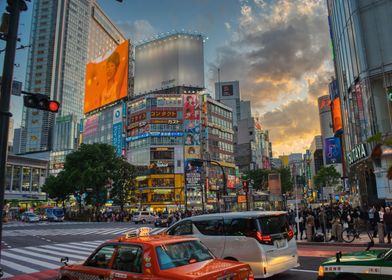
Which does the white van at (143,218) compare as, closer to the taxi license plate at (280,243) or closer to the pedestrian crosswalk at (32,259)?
the pedestrian crosswalk at (32,259)

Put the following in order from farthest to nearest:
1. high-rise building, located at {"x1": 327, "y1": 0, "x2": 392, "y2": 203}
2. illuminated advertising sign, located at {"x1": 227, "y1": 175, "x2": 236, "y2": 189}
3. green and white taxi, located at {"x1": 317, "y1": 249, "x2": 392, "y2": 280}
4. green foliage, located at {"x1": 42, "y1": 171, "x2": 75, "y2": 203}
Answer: illuminated advertising sign, located at {"x1": 227, "y1": 175, "x2": 236, "y2": 189} → green foliage, located at {"x1": 42, "y1": 171, "x2": 75, "y2": 203} → high-rise building, located at {"x1": 327, "y1": 0, "x2": 392, "y2": 203} → green and white taxi, located at {"x1": 317, "y1": 249, "x2": 392, "y2": 280}

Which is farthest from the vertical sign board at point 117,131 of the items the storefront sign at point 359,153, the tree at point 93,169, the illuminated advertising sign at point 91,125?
the storefront sign at point 359,153

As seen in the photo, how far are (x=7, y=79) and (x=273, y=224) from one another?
7.09m

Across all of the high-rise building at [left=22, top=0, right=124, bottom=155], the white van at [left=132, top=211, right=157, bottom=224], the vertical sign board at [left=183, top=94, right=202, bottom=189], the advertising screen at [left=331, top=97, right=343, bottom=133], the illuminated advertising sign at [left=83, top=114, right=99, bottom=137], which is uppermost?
the high-rise building at [left=22, top=0, right=124, bottom=155]

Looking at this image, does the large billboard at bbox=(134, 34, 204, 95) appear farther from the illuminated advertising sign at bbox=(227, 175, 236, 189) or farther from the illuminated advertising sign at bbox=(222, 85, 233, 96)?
the illuminated advertising sign at bbox=(222, 85, 233, 96)

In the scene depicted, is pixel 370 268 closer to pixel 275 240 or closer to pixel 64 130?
pixel 275 240

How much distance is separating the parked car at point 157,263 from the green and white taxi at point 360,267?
176 cm

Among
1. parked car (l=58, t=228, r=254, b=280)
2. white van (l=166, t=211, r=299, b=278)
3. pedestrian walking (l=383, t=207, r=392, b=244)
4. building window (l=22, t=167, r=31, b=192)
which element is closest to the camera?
parked car (l=58, t=228, r=254, b=280)

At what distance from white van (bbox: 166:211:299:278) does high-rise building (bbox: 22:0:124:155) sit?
522 feet

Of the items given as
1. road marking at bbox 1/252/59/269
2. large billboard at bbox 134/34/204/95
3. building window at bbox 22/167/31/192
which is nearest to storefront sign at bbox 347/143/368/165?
road marking at bbox 1/252/59/269

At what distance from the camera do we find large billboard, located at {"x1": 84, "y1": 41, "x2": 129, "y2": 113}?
95.6m

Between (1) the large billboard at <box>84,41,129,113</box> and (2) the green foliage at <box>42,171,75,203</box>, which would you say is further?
(1) the large billboard at <box>84,41,129,113</box>

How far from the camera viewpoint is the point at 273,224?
9.02 m

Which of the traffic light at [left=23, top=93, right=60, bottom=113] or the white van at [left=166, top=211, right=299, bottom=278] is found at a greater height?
the traffic light at [left=23, top=93, right=60, bottom=113]
